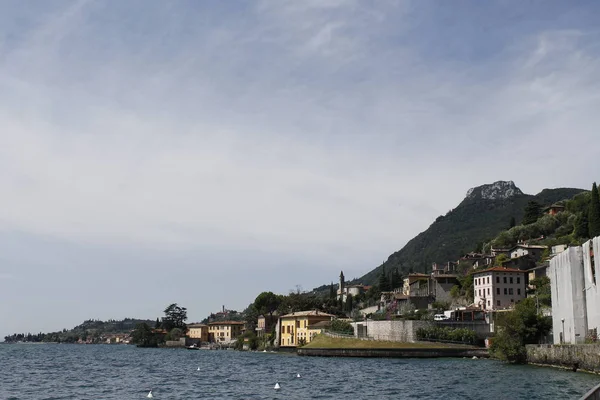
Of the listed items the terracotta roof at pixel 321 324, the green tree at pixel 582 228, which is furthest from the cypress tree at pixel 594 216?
the terracotta roof at pixel 321 324

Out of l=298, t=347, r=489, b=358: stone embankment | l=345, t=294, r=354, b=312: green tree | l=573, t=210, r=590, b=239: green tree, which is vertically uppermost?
l=573, t=210, r=590, b=239: green tree

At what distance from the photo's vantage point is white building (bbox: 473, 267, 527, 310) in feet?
350

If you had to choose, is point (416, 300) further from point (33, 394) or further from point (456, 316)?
point (33, 394)

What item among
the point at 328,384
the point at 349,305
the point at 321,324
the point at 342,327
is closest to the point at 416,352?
the point at 342,327

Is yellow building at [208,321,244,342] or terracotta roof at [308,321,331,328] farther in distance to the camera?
yellow building at [208,321,244,342]

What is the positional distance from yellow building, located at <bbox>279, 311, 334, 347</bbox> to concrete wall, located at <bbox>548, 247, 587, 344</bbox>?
5816cm

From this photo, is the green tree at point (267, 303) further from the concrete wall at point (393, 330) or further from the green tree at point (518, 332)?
the green tree at point (518, 332)

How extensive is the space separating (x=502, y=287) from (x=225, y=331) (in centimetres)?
10412

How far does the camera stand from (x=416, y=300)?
123 metres

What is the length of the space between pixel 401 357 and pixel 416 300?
113 feet

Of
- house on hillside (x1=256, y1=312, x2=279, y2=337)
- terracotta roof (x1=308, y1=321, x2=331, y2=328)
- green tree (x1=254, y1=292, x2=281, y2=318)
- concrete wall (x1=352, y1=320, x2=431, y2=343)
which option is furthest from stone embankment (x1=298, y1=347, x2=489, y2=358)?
green tree (x1=254, y1=292, x2=281, y2=318)

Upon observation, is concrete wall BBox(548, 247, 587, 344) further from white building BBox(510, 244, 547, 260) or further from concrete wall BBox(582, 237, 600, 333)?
white building BBox(510, 244, 547, 260)

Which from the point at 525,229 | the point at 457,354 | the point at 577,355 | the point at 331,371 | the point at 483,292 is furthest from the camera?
the point at 525,229

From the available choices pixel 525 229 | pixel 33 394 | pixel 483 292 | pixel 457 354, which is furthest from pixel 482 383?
pixel 525 229
